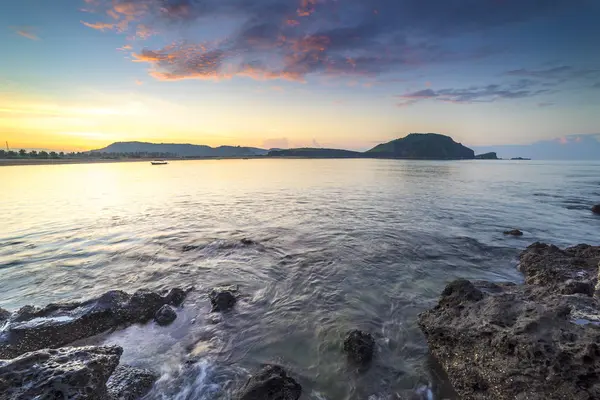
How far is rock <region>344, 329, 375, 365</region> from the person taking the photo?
5930mm

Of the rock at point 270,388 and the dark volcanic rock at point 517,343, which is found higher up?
the dark volcanic rock at point 517,343

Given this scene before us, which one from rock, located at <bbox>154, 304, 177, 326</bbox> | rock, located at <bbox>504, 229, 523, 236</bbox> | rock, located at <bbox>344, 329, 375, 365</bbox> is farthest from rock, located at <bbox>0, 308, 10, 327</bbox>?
rock, located at <bbox>504, 229, 523, 236</bbox>

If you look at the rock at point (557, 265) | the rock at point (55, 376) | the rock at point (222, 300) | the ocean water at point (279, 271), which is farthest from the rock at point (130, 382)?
the rock at point (557, 265)

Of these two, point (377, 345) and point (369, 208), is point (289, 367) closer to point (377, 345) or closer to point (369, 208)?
point (377, 345)

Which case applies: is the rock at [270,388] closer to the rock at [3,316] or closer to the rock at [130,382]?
the rock at [130,382]

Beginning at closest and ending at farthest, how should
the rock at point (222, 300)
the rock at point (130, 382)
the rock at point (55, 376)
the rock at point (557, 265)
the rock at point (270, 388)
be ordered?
the rock at point (55, 376) → the rock at point (270, 388) → the rock at point (130, 382) → the rock at point (222, 300) → the rock at point (557, 265)

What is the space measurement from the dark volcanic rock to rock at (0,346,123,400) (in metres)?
6.22

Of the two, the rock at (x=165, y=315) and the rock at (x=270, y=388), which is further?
the rock at (x=165, y=315)

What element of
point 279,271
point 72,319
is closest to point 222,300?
point 279,271

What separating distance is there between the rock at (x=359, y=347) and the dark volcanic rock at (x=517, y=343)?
1.39 meters

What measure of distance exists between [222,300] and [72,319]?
142 inches

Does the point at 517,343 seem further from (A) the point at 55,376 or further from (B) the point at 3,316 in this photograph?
(B) the point at 3,316

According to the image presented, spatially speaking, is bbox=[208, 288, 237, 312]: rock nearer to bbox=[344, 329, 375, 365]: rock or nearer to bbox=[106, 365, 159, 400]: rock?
bbox=[106, 365, 159, 400]: rock

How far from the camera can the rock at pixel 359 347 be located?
19.5 ft
